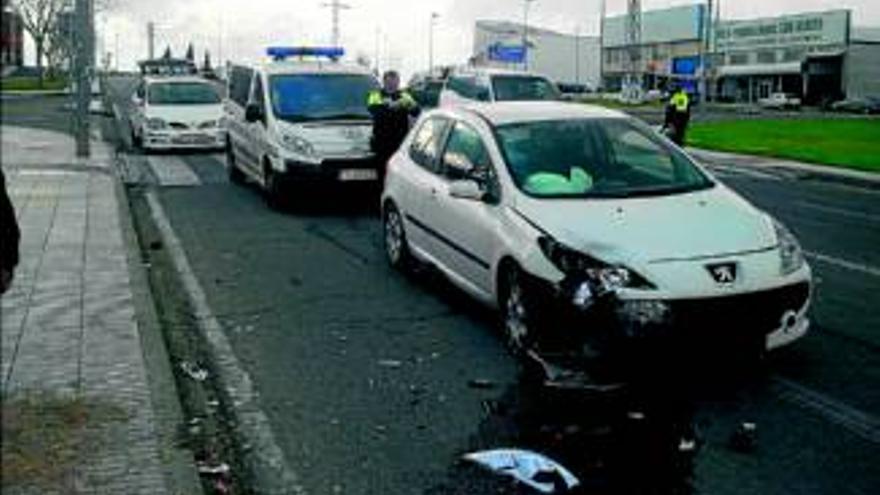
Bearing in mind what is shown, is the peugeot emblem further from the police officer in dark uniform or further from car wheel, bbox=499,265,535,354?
the police officer in dark uniform

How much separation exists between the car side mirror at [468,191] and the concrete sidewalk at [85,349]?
7.73ft

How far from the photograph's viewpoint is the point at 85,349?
7.43 m

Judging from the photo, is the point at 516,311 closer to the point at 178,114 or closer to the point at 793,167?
the point at 793,167

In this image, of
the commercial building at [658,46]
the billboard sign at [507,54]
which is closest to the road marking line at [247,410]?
the commercial building at [658,46]

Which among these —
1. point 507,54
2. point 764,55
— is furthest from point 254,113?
point 507,54

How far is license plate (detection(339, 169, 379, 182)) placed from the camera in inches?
593

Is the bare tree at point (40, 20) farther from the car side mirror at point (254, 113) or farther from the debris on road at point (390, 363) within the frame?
the debris on road at point (390, 363)

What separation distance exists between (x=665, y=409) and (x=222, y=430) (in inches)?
90.1

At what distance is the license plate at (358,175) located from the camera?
593 inches

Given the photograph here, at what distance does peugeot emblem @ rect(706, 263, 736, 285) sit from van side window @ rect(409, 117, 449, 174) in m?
3.33

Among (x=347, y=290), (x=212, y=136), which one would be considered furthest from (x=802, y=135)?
(x=347, y=290)

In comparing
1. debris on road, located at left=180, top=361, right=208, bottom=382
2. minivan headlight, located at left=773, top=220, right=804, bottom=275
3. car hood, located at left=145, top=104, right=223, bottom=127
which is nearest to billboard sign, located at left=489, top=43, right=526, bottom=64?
car hood, located at left=145, top=104, right=223, bottom=127

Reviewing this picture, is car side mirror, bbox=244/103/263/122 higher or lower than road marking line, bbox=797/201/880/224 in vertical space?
higher

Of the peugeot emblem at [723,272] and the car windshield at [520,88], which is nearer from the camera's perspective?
the peugeot emblem at [723,272]
